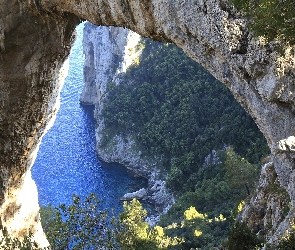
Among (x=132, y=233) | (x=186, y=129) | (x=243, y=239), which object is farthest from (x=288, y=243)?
(x=186, y=129)

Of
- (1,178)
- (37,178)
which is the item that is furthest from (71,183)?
(1,178)

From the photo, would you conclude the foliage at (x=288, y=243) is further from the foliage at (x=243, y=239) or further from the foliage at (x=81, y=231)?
the foliage at (x=81, y=231)

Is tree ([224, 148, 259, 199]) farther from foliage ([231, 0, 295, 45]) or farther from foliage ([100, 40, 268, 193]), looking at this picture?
foliage ([231, 0, 295, 45])

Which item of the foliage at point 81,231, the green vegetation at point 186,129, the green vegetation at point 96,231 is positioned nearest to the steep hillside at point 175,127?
the green vegetation at point 186,129

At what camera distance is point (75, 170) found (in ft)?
139

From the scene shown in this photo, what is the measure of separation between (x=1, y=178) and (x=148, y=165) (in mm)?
26665

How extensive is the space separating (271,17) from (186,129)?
34.1 metres

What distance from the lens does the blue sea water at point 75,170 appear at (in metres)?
39.2

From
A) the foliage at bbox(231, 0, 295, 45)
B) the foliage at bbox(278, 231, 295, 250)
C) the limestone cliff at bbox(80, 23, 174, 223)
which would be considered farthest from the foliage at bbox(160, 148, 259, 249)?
the foliage at bbox(231, 0, 295, 45)

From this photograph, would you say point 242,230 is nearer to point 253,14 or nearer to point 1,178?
point 253,14

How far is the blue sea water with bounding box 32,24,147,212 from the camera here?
3921cm

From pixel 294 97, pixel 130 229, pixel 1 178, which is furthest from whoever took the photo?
pixel 1 178

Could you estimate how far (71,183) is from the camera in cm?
4053

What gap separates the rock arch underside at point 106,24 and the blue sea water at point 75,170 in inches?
844
